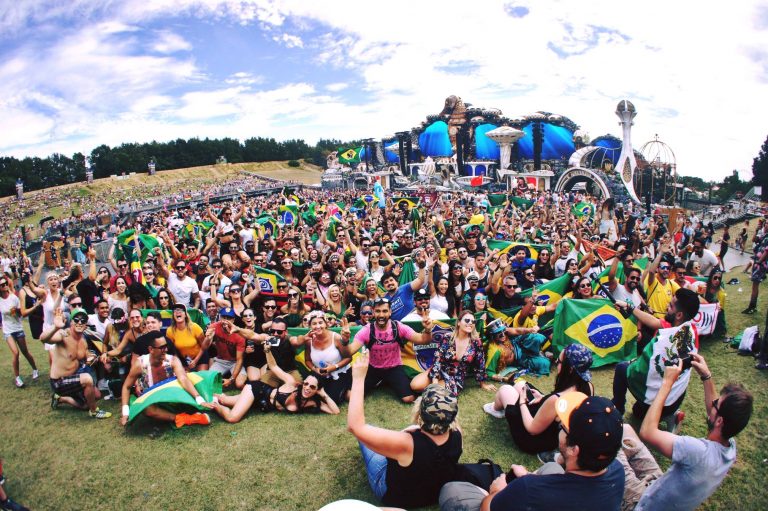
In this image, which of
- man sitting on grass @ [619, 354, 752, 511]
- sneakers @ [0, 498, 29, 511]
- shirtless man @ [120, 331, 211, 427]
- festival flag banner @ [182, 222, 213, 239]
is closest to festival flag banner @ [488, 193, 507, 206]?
festival flag banner @ [182, 222, 213, 239]

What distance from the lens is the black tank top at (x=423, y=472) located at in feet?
9.76

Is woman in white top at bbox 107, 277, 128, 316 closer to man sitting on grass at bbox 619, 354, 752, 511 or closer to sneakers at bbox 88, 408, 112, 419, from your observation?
sneakers at bbox 88, 408, 112, 419

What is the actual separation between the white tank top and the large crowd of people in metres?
0.03

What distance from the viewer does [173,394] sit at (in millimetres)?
5160

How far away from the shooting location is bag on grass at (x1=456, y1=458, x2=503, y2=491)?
3.33m

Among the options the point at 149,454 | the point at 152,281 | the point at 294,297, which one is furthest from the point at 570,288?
the point at 152,281

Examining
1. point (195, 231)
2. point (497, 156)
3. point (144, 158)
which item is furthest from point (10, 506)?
point (144, 158)

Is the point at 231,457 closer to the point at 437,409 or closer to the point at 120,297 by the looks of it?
the point at 437,409

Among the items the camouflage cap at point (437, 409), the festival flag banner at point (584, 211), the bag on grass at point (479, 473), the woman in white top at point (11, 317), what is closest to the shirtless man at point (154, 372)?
the woman in white top at point (11, 317)

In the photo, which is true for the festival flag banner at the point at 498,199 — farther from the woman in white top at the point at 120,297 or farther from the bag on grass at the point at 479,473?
the bag on grass at the point at 479,473

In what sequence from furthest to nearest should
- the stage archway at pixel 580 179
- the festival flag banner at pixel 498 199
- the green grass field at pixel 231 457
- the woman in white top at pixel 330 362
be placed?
the stage archway at pixel 580 179 < the festival flag banner at pixel 498 199 < the woman in white top at pixel 330 362 < the green grass field at pixel 231 457

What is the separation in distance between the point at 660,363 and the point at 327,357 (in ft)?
12.0

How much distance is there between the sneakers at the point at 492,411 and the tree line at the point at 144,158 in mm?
88848

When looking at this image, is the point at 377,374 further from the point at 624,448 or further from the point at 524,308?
the point at 624,448
